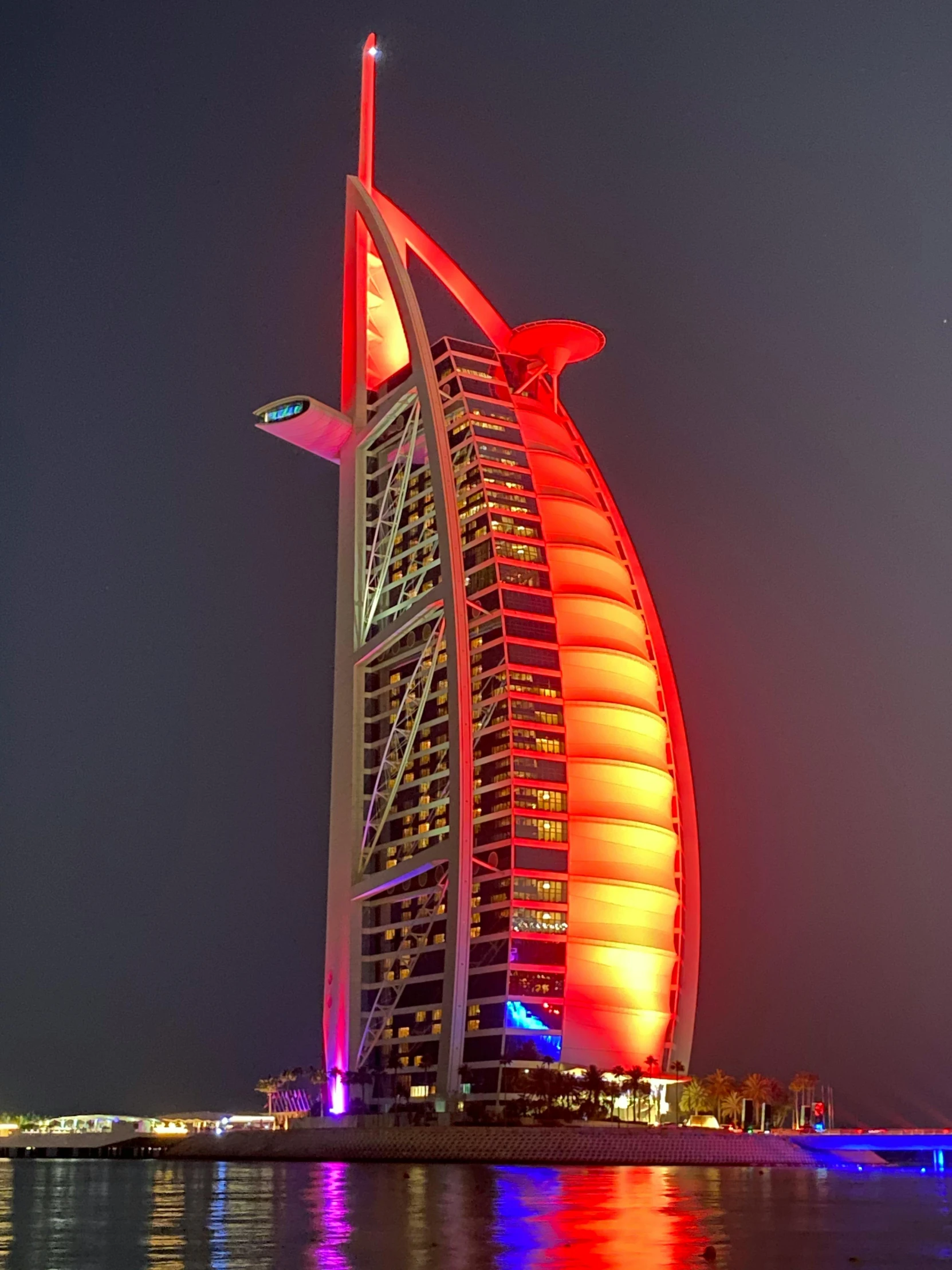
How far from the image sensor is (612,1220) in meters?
38.2

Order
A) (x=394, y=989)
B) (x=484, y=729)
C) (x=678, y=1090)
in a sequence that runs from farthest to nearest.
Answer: (x=394, y=989)
(x=678, y=1090)
(x=484, y=729)

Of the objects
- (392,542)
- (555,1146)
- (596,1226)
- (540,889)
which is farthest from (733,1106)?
(596,1226)

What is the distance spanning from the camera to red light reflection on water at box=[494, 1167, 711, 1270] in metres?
28.1

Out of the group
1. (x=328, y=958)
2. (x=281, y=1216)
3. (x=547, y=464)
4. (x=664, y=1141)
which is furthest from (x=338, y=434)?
(x=281, y=1216)

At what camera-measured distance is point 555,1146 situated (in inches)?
3777

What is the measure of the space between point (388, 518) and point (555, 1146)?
60.0m

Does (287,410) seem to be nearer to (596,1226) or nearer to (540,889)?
(540,889)

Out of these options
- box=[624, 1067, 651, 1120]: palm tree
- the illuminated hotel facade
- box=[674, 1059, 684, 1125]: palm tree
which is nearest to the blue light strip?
the illuminated hotel facade

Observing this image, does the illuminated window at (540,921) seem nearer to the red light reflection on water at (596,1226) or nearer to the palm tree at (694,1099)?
the palm tree at (694,1099)

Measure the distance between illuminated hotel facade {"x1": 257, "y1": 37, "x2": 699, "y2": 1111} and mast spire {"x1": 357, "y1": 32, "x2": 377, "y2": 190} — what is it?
302mm

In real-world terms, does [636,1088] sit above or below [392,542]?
below

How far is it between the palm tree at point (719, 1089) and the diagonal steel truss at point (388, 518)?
156 feet

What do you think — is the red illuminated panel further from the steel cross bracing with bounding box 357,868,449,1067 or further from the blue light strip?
the blue light strip

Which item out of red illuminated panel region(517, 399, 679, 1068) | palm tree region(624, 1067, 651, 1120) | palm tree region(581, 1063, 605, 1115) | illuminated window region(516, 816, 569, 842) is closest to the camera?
palm tree region(581, 1063, 605, 1115)
